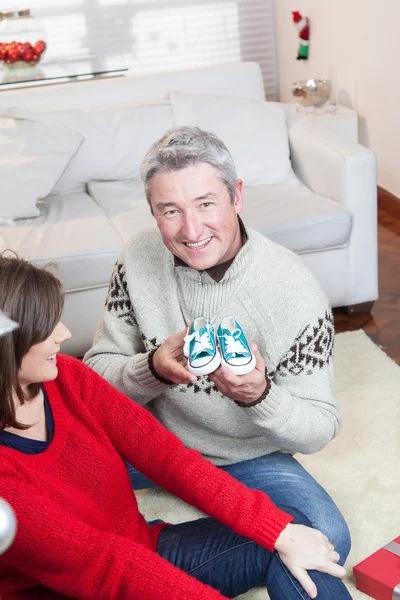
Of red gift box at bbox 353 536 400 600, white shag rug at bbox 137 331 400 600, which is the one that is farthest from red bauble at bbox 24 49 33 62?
red gift box at bbox 353 536 400 600

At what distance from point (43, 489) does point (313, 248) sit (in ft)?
5.89

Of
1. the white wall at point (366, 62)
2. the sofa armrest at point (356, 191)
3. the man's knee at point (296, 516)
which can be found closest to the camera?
the man's knee at point (296, 516)

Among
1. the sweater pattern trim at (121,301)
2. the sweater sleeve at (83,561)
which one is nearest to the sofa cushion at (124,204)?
the sweater pattern trim at (121,301)

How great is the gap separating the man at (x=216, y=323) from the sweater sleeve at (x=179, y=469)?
0.38ft

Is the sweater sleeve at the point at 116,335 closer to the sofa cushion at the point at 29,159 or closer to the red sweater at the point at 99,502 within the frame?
the red sweater at the point at 99,502

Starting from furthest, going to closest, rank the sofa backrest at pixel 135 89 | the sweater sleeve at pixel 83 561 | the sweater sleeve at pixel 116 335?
the sofa backrest at pixel 135 89 → the sweater sleeve at pixel 116 335 → the sweater sleeve at pixel 83 561

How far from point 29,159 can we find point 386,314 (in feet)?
4.83

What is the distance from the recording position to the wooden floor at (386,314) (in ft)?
8.86

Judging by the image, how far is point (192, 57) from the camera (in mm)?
5980

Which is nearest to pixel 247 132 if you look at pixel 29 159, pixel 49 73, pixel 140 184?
pixel 140 184

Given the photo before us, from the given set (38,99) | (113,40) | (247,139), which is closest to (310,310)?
(247,139)

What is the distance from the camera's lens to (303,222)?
269 centimetres

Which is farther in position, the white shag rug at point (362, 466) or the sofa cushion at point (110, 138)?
the sofa cushion at point (110, 138)

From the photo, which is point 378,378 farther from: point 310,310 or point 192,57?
point 192,57
